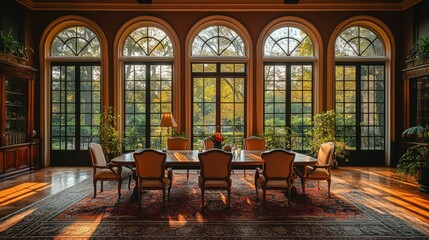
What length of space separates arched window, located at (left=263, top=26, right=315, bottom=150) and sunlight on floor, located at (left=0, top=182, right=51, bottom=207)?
5.73 meters

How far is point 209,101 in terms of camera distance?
8477 mm

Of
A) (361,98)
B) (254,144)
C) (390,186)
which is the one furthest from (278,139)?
(390,186)

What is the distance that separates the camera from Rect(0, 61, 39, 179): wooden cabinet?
6770 mm

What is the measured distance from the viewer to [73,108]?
8453mm

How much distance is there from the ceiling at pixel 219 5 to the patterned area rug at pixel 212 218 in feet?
17.2

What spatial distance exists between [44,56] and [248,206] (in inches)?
278

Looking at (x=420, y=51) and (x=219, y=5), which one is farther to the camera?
(x=219, y=5)

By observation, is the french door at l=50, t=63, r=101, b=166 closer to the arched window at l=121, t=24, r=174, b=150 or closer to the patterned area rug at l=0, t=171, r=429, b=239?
the arched window at l=121, t=24, r=174, b=150

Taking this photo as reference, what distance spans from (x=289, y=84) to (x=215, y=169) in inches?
194

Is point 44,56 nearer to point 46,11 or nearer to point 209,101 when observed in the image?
point 46,11

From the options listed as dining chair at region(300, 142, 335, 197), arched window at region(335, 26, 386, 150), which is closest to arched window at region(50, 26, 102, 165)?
dining chair at region(300, 142, 335, 197)

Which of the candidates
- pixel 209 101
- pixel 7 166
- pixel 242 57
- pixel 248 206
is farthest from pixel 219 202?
pixel 7 166

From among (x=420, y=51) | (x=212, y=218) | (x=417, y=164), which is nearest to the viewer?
(x=212, y=218)

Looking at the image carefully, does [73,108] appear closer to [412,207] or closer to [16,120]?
[16,120]
